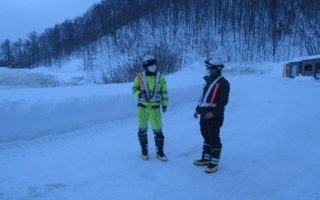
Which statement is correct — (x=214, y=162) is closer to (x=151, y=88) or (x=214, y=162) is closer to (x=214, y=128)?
(x=214, y=128)

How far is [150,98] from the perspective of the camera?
23.4ft

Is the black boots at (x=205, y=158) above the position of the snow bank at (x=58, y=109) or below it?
below

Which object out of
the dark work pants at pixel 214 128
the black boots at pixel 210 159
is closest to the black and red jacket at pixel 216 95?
the dark work pants at pixel 214 128

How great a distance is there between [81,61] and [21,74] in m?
58.3

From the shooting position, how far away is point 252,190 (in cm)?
581

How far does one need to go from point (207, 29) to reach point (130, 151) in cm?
6394

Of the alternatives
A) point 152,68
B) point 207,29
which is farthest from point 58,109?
point 207,29

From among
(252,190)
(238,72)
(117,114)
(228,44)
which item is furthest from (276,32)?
(252,190)

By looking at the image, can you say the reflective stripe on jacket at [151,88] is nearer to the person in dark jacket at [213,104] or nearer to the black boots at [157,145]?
the black boots at [157,145]

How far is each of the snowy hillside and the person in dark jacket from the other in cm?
34

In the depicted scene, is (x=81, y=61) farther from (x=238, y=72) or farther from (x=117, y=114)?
(x=117, y=114)

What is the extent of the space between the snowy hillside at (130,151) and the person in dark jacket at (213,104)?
1.10 feet

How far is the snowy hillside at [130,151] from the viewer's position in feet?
19.0

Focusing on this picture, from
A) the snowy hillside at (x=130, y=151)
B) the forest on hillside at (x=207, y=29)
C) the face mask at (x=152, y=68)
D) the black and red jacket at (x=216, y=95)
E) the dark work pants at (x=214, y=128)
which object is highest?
the forest on hillside at (x=207, y=29)
